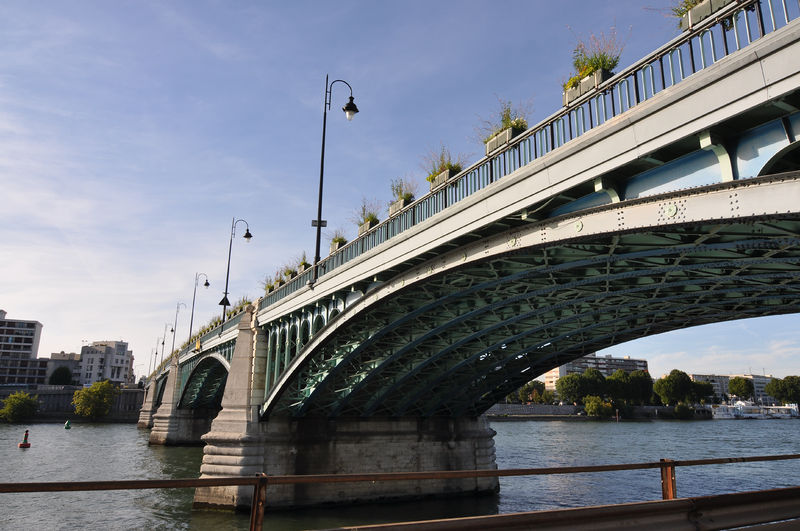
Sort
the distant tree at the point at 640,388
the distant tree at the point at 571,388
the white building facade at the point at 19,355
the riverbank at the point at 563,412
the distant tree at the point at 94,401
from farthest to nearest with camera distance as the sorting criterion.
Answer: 1. the white building facade at the point at 19,355
2. the distant tree at the point at 571,388
3. the distant tree at the point at 640,388
4. the riverbank at the point at 563,412
5. the distant tree at the point at 94,401

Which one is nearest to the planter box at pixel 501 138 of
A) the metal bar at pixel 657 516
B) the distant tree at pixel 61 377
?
the metal bar at pixel 657 516

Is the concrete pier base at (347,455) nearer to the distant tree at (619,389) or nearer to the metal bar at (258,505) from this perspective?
the metal bar at (258,505)

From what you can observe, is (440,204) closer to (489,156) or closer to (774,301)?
(489,156)

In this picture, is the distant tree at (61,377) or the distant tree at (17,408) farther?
the distant tree at (61,377)

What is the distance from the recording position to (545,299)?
2164 centimetres

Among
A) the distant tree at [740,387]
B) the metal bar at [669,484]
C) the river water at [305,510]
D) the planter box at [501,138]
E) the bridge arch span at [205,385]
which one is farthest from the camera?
the distant tree at [740,387]

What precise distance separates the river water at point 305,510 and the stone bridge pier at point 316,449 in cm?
84

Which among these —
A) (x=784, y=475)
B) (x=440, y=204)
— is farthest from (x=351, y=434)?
(x=784, y=475)

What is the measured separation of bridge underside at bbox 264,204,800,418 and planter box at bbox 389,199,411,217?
2.67 metres

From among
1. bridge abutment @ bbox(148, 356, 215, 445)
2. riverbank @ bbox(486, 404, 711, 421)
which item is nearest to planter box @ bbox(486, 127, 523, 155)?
bridge abutment @ bbox(148, 356, 215, 445)

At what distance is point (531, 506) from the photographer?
2678 centimetres

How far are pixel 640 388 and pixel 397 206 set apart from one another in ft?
446

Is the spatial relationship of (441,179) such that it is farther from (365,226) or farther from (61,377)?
(61,377)

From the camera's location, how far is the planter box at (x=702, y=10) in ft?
31.2
